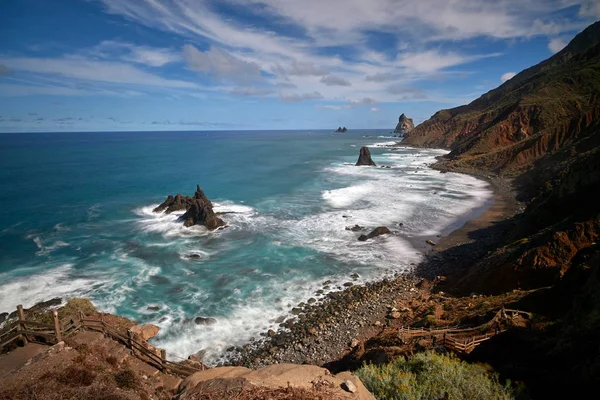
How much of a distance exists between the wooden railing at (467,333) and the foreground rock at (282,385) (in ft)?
17.6

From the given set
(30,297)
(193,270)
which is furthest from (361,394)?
(30,297)

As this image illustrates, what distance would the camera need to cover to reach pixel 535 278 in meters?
16.9

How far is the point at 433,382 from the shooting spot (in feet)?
26.2

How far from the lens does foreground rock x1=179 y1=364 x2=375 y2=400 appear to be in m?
7.18

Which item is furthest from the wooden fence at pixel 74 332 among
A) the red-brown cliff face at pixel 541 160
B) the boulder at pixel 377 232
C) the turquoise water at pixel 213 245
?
the boulder at pixel 377 232

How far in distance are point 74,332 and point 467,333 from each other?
1483 centimetres

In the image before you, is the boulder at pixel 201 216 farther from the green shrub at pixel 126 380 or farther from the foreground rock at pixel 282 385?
the foreground rock at pixel 282 385

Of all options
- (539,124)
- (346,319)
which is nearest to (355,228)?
(346,319)

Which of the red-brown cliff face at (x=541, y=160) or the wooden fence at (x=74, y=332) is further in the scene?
the red-brown cliff face at (x=541, y=160)

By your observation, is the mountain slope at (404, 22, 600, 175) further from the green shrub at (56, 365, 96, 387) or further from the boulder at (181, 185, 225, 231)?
the green shrub at (56, 365, 96, 387)

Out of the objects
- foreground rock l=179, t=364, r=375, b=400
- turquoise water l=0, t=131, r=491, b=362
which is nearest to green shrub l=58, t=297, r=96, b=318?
turquoise water l=0, t=131, r=491, b=362

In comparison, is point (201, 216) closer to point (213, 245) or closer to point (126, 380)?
point (213, 245)

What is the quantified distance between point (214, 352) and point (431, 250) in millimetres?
20096

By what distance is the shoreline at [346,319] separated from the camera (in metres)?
16.2
